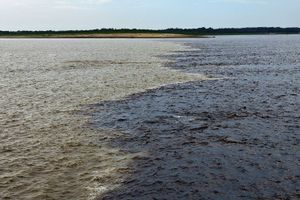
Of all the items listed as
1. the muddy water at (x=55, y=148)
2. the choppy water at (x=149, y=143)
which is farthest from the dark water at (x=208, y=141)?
the muddy water at (x=55, y=148)

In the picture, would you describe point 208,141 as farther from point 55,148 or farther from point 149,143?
point 55,148

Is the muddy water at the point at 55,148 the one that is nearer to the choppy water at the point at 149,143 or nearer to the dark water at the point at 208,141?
the choppy water at the point at 149,143

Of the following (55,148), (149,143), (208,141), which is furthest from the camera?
(208,141)

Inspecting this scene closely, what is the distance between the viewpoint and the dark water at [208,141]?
12.8 m

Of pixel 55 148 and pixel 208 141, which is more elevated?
pixel 55 148

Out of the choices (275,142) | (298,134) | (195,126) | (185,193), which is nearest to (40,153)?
(185,193)

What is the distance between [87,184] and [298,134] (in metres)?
10.7

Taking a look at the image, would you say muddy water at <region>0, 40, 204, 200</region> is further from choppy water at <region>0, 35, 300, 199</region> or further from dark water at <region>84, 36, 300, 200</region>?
dark water at <region>84, 36, 300, 200</region>

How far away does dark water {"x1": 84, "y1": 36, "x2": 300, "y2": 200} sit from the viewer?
12766mm

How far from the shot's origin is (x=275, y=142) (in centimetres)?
1777

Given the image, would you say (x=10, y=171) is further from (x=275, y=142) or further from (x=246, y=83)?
(x=246, y=83)

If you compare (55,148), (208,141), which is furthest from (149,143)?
(55,148)

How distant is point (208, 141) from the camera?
59.7 feet

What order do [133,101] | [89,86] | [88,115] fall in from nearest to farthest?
[88,115] < [133,101] < [89,86]
